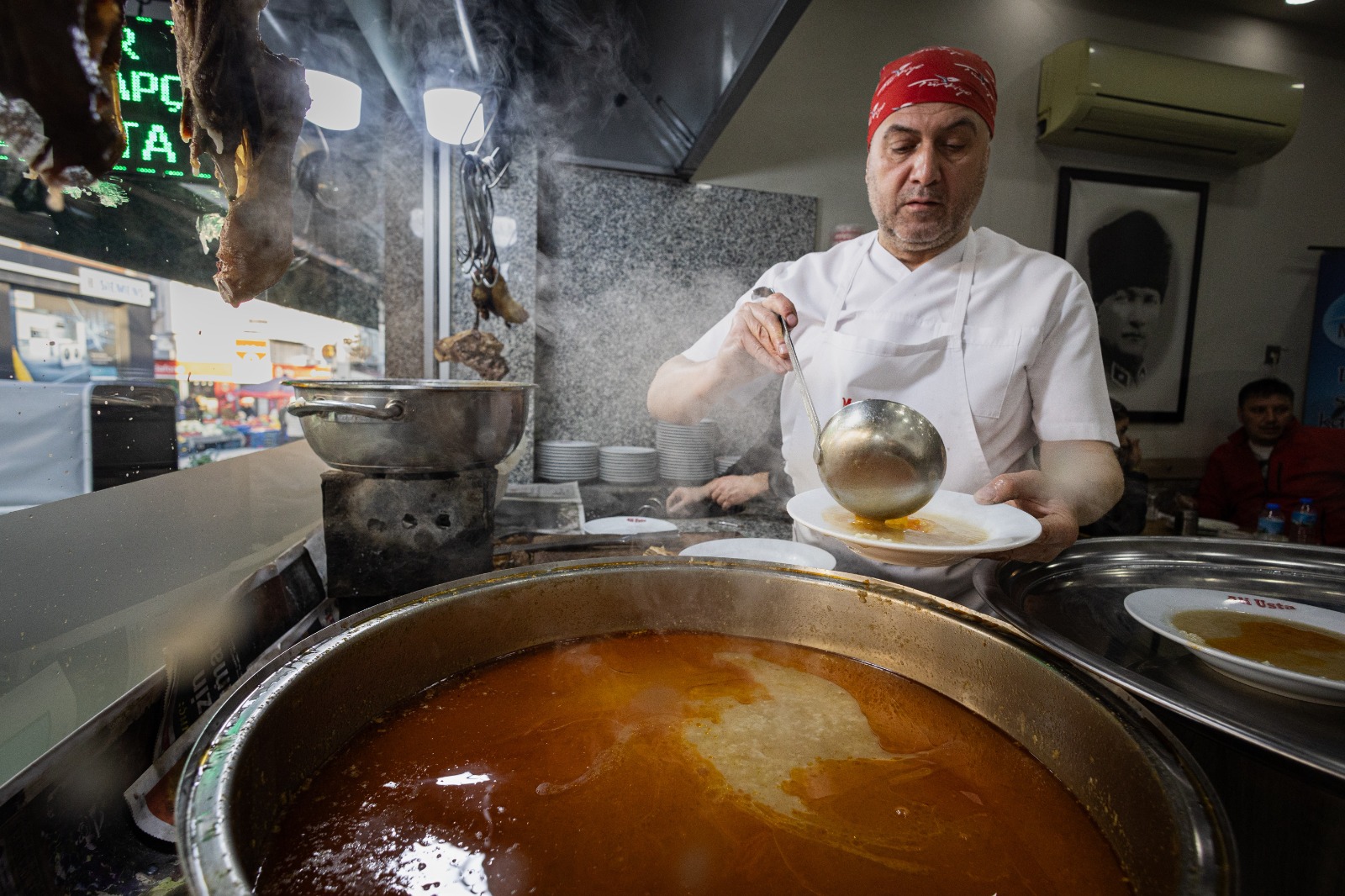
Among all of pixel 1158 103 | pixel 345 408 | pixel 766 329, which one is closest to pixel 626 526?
pixel 766 329

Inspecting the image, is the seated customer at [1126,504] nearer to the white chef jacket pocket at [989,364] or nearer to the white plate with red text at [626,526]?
the white chef jacket pocket at [989,364]

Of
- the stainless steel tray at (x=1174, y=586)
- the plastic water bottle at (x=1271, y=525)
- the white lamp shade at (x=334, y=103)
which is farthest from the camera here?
the plastic water bottle at (x=1271, y=525)

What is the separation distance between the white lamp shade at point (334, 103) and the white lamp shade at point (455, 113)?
0.25 m

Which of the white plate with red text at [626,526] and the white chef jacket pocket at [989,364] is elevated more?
the white chef jacket pocket at [989,364]

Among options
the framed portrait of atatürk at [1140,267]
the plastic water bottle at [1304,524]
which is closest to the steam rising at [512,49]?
the framed portrait of atatürk at [1140,267]

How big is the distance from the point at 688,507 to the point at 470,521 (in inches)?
77.7

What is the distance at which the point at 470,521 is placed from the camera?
1102 mm

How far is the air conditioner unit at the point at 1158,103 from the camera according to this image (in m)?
3.92

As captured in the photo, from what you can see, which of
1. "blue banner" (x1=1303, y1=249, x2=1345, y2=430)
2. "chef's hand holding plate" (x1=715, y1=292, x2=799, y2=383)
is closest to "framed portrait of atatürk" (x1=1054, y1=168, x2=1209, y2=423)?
"blue banner" (x1=1303, y1=249, x2=1345, y2=430)

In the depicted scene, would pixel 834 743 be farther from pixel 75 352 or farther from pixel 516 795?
pixel 75 352

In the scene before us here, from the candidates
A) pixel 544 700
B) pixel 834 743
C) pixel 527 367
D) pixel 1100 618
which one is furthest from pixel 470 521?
pixel 527 367

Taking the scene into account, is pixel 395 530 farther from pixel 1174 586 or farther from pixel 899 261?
pixel 899 261

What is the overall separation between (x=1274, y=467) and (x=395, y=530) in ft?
18.5

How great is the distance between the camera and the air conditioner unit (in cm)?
392
